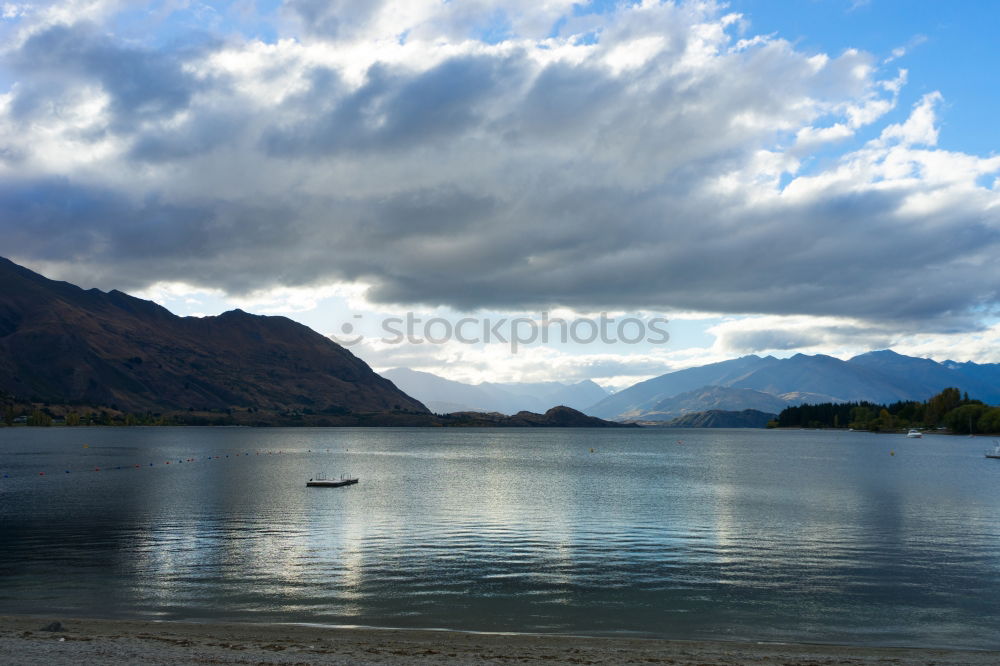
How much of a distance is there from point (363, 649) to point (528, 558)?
27.9m

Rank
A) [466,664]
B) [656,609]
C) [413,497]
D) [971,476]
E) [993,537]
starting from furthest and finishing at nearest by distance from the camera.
A: [971,476], [413,497], [993,537], [656,609], [466,664]

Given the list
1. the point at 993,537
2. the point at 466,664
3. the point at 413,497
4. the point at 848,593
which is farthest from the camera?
the point at 413,497

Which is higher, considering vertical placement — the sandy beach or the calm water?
the sandy beach

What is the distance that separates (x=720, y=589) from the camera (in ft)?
157

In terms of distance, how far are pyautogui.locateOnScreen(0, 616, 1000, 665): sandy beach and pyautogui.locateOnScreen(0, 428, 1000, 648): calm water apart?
2872mm

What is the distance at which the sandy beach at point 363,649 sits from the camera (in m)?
30.5

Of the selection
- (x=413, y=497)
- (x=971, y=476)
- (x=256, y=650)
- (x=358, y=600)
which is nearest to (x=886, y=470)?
(x=971, y=476)

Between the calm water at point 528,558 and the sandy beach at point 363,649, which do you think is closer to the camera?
the sandy beach at point 363,649

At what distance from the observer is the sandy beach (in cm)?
3048

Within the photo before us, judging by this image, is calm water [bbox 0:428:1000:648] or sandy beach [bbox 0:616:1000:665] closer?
sandy beach [bbox 0:616:1000:665]

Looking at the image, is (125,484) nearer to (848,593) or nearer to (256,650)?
(256,650)

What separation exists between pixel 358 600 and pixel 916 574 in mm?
39966

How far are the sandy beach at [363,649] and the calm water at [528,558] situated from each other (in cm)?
287

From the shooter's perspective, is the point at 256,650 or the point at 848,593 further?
the point at 848,593
